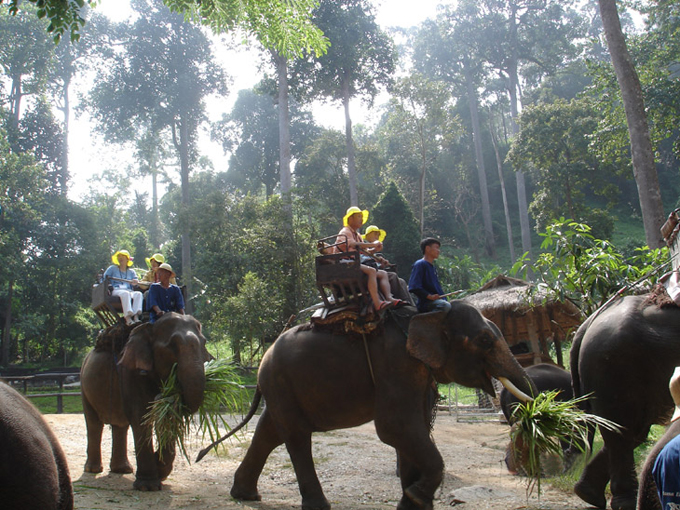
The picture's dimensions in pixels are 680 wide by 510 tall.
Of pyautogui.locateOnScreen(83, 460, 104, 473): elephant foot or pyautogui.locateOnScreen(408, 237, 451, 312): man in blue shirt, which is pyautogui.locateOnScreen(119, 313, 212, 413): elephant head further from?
pyautogui.locateOnScreen(408, 237, 451, 312): man in blue shirt

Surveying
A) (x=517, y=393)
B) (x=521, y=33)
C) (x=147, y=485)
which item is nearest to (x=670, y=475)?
(x=517, y=393)

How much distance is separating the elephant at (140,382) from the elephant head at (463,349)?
2757 millimetres

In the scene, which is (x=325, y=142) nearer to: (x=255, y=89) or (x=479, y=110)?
(x=255, y=89)

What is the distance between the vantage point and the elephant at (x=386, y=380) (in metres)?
5.62

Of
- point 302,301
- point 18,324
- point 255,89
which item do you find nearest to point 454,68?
point 255,89

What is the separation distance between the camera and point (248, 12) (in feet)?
24.2

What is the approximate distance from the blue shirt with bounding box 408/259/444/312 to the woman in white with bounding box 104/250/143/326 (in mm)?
4225

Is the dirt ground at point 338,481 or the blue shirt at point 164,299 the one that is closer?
the dirt ground at point 338,481

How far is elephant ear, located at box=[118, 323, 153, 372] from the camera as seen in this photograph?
7457 millimetres

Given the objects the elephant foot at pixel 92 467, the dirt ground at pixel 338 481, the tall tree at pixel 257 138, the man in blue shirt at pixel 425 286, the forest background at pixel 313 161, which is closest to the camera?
the man in blue shirt at pixel 425 286

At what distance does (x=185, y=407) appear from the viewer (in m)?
6.98

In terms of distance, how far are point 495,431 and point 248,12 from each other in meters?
9.60

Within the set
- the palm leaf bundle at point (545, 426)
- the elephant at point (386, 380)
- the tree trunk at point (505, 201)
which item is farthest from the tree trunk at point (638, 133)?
the tree trunk at point (505, 201)

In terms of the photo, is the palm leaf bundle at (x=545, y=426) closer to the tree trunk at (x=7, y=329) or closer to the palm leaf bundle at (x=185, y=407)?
the palm leaf bundle at (x=185, y=407)
